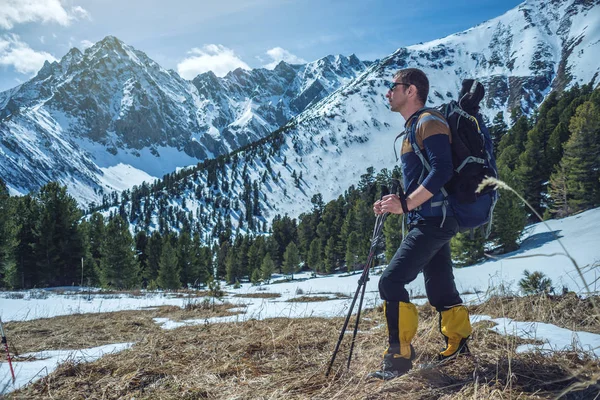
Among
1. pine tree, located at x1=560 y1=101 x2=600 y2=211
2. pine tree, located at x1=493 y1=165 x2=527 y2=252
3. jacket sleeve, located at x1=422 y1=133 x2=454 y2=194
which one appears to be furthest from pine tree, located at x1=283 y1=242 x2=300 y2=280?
jacket sleeve, located at x1=422 y1=133 x2=454 y2=194

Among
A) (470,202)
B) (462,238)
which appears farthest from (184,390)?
(462,238)

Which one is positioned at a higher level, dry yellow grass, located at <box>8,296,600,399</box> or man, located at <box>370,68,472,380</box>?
man, located at <box>370,68,472,380</box>

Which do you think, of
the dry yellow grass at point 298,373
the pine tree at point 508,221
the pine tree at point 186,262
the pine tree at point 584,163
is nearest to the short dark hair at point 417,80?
the dry yellow grass at point 298,373

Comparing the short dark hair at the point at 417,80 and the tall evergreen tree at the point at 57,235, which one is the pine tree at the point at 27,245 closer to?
the tall evergreen tree at the point at 57,235

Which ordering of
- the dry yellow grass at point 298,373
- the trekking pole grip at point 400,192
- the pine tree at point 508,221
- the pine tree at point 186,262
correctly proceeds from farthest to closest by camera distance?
the pine tree at point 186,262, the pine tree at point 508,221, the trekking pole grip at point 400,192, the dry yellow grass at point 298,373

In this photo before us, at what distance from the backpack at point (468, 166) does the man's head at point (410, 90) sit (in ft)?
1.02

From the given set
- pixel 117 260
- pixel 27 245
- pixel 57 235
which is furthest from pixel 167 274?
pixel 27 245

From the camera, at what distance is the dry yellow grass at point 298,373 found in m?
2.13

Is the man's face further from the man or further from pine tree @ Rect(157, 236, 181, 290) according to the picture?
pine tree @ Rect(157, 236, 181, 290)

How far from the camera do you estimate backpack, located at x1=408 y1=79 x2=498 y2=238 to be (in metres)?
2.56

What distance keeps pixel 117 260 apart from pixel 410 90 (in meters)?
36.7

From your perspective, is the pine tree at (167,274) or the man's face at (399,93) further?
the pine tree at (167,274)

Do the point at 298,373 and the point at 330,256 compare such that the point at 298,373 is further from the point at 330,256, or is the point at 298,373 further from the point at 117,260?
the point at 330,256

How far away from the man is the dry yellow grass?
0.56ft
